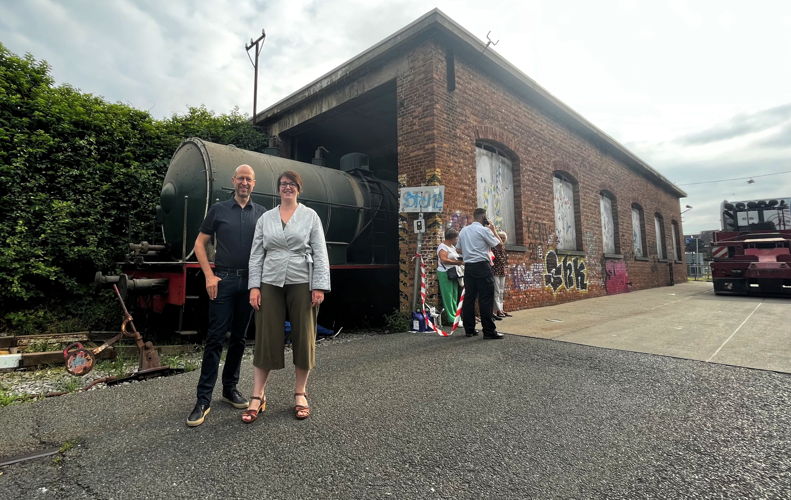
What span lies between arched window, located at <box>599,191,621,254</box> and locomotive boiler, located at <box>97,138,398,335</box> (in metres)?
8.27

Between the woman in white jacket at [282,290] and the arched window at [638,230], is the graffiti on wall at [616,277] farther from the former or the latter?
the woman in white jacket at [282,290]

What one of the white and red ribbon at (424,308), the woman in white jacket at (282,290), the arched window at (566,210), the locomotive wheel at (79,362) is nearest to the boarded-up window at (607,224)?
the arched window at (566,210)

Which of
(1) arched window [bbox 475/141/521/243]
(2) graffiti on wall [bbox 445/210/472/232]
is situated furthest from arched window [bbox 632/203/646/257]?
(2) graffiti on wall [bbox 445/210/472/232]

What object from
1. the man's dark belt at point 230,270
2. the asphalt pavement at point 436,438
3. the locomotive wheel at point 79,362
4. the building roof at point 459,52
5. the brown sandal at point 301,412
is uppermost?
the building roof at point 459,52

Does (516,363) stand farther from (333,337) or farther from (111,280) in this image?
(111,280)

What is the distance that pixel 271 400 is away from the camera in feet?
9.48

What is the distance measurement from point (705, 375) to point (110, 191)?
9.22 m

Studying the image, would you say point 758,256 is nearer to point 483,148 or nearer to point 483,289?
point 483,148

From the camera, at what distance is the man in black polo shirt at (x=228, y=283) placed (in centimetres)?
257

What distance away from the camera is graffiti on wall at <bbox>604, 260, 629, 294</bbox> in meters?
11.5

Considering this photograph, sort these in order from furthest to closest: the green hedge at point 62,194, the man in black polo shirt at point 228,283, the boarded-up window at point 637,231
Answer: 1. the boarded-up window at point 637,231
2. the green hedge at point 62,194
3. the man in black polo shirt at point 228,283

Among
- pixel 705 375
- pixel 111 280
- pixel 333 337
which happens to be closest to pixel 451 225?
pixel 333 337

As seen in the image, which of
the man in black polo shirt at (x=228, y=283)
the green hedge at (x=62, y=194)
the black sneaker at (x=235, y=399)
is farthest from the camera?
the green hedge at (x=62, y=194)

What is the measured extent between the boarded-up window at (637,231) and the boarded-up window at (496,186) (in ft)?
26.9
